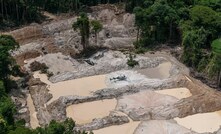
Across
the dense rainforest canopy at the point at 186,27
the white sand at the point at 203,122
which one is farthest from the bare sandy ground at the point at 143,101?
the dense rainforest canopy at the point at 186,27

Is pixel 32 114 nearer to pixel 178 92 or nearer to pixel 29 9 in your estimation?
pixel 178 92

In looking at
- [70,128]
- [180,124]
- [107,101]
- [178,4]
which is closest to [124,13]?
[178,4]

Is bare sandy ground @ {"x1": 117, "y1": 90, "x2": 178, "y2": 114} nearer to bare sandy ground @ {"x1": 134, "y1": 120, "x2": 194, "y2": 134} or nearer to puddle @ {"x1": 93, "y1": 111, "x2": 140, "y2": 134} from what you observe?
puddle @ {"x1": 93, "y1": 111, "x2": 140, "y2": 134}

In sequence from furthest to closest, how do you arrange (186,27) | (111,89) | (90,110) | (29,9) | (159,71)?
(29,9) → (186,27) → (159,71) → (111,89) → (90,110)

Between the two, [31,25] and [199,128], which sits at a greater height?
[31,25]

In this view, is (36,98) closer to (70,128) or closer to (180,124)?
(70,128)

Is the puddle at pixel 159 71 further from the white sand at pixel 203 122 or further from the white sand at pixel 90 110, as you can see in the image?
the white sand at pixel 203 122

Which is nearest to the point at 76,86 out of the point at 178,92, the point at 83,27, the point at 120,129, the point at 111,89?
the point at 111,89
